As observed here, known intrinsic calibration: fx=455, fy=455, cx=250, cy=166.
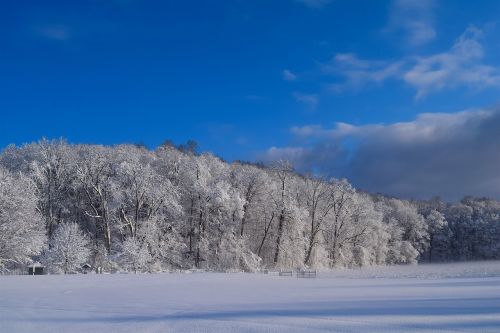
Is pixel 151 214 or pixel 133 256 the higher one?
pixel 151 214

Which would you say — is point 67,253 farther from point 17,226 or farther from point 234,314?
point 234,314

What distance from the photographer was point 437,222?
99438mm

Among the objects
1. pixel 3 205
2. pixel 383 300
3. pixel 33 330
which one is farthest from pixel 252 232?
pixel 33 330

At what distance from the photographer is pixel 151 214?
4938cm

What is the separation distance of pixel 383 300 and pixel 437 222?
294ft

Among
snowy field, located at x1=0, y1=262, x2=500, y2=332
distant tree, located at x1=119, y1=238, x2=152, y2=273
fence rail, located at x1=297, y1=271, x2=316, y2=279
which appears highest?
snowy field, located at x1=0, y1=262, x2=500, y2=332

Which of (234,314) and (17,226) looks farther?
(17,226)

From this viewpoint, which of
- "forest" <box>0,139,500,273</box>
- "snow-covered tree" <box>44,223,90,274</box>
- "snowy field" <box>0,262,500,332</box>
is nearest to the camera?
"snowy field" <box>0,262,500,332</box>

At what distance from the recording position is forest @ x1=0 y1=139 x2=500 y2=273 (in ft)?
134

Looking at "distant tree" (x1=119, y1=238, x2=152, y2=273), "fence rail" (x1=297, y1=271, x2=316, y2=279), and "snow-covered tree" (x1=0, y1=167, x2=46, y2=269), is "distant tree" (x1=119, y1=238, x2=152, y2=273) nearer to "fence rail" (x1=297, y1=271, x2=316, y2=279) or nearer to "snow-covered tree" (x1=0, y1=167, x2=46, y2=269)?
"snow-covered tree" (x1=0, y1=167, x2=46, y2=269)

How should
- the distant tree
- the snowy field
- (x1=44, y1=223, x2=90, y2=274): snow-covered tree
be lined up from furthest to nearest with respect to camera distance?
1. the distant tree
2. (x1=44, y1=223, x2=90, y2=274): snow-covered tree
3. the snowy field

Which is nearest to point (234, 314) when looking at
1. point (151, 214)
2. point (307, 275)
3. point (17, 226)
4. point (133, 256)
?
point (307, 275)

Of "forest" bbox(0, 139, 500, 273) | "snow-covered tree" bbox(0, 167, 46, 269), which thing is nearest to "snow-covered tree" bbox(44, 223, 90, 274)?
"forest" bbox(0, 139, 500, 273)

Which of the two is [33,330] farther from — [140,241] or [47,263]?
[140,241]
